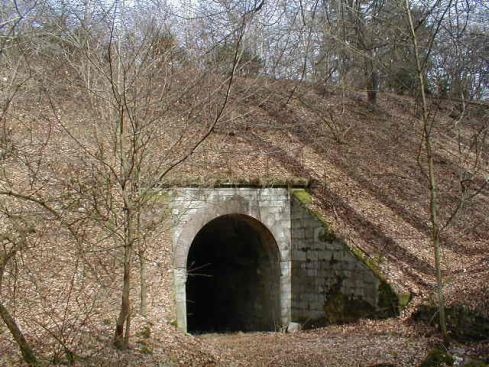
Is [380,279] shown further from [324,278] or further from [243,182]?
[243,182]

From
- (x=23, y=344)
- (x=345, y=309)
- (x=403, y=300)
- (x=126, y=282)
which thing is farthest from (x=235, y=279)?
(x=23, y=344)

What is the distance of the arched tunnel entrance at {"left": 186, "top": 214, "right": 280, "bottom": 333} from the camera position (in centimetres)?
1278

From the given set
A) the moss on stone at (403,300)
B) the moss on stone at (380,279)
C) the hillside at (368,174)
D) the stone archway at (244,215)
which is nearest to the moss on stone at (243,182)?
the hillside at (368,174)

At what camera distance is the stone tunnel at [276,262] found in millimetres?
10844

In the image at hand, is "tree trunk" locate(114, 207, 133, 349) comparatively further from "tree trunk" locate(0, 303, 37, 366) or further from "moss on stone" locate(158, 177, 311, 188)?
"moss on stone" locate(158, 177, 311, 188)

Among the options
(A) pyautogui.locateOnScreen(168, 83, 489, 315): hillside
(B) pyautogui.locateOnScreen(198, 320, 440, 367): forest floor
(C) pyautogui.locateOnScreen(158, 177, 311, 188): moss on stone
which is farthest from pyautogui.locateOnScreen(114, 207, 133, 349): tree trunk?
(C) pyautogui.locateOnScreen(158, 177, 311, 188): moss on stone

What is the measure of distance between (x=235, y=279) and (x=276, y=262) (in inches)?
107

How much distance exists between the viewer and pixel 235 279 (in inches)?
589

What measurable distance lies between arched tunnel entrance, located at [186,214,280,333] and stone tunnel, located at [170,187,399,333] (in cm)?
3

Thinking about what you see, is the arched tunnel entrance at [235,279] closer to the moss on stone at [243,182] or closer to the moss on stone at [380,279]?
the moss on stone at [243,182]

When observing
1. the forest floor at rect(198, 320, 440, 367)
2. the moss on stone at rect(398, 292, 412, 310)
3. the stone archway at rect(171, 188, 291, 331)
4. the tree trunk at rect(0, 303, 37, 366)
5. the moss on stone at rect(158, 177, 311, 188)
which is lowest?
the forest floor at rect(198, 320, 440, 367)

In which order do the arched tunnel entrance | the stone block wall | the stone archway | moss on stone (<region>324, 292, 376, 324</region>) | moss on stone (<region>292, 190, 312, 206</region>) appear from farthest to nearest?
the arched tunnel entrance
moss on stone (<region>292, 190, 312, 206</region>)
the stone archway
the stone block wall
moss on stone (<region>324, 292, 376, 324</region>)

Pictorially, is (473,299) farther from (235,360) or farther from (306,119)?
(306,119)

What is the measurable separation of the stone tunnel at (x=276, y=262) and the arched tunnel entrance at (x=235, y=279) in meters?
0.03
